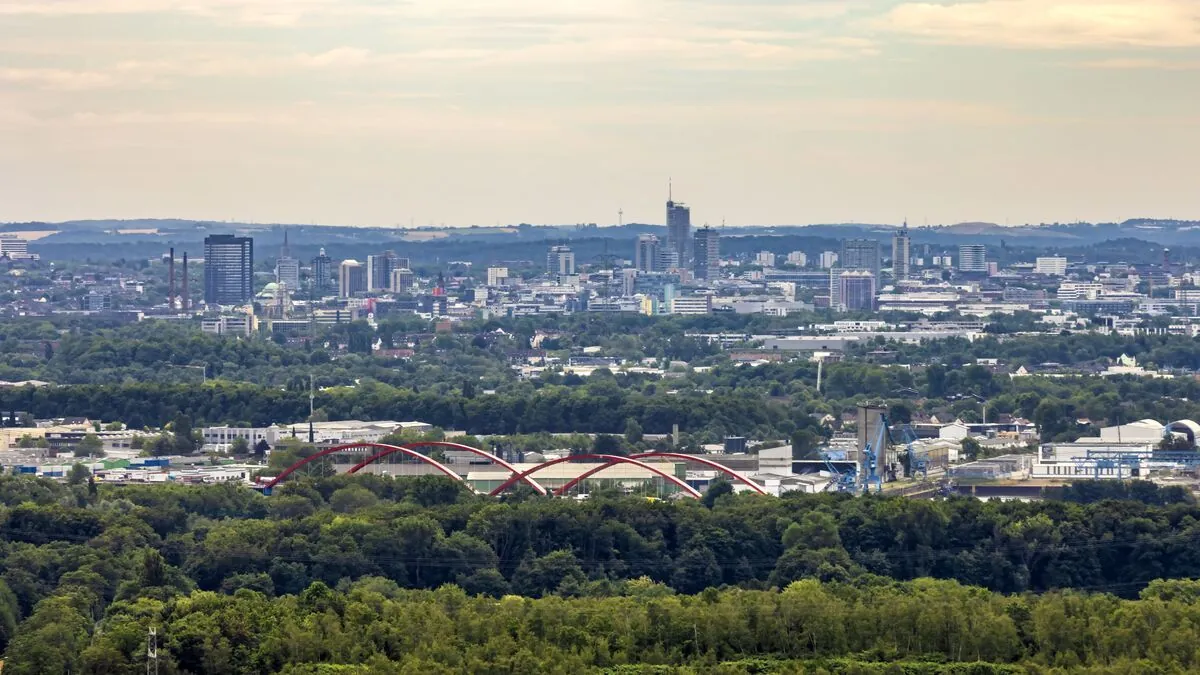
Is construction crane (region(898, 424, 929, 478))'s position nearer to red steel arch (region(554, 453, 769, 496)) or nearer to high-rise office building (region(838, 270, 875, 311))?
red steel arch (region(554, 453, 769, 496))

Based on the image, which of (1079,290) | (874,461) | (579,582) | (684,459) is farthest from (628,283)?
(579,582)

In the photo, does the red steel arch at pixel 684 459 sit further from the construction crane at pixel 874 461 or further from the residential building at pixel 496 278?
the residential building at pixel 496 278

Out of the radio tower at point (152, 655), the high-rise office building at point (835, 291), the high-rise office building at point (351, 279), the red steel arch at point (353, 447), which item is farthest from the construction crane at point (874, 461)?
the high-rise office building at point (351, 279)

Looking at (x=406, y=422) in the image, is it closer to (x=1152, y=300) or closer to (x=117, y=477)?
(x=117, y=477)

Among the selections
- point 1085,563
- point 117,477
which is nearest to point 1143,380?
point 117,477

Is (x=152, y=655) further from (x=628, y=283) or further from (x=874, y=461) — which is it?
(x=628, y=283)

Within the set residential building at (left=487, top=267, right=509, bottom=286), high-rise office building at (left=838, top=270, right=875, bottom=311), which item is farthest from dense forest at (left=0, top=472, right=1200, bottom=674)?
residential building at (left=487, top=267, right=509, bottom=286)
